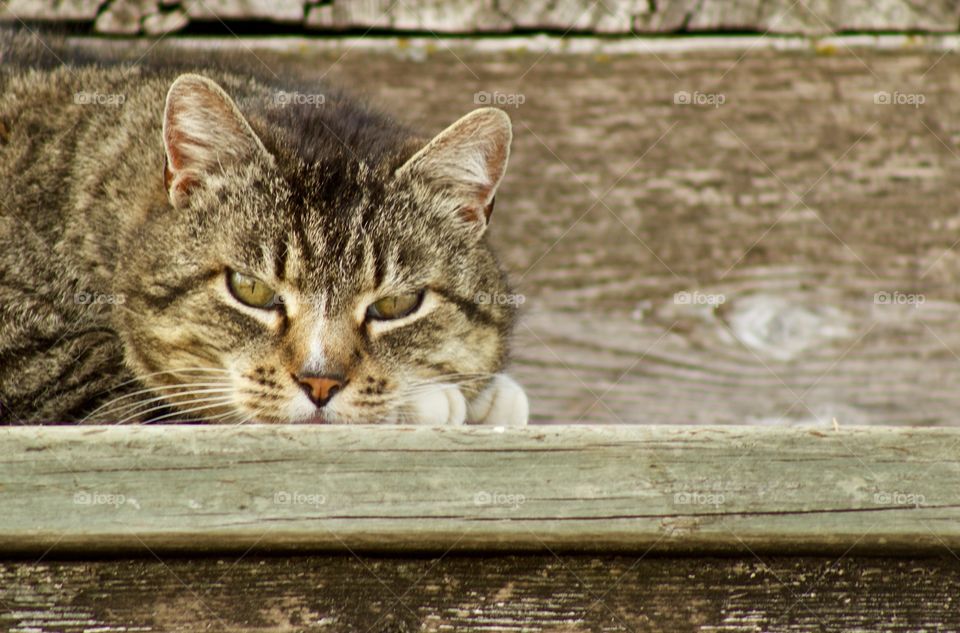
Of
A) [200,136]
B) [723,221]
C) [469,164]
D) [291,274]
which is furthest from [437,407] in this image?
[723,221]

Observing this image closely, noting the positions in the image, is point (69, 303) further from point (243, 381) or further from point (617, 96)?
point (617, 96)

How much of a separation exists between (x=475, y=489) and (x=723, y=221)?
1.80 m

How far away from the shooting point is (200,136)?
2.69m

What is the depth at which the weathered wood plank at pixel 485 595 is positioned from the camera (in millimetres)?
1740

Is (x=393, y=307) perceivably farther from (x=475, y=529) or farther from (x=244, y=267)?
(x=475, y=529)

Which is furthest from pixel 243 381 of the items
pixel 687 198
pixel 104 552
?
pixel 687 198

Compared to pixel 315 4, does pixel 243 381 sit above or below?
below

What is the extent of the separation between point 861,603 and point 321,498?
2.85 feet

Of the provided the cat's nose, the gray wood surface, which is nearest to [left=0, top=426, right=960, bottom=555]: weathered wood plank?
the cat's nose

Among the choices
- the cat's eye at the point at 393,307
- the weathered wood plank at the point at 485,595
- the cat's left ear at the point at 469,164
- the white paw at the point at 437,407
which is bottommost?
the weathered wood plank at the point at 485,595

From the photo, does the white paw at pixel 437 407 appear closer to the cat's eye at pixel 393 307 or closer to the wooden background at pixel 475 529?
the cat's eye at pixel 393 307

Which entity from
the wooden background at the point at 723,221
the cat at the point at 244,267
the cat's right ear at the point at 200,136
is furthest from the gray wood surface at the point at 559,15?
the cat's right ear at the point at 200,136

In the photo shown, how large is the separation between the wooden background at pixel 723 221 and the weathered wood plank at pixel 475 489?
1.50 m

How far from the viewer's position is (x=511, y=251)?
336cm
